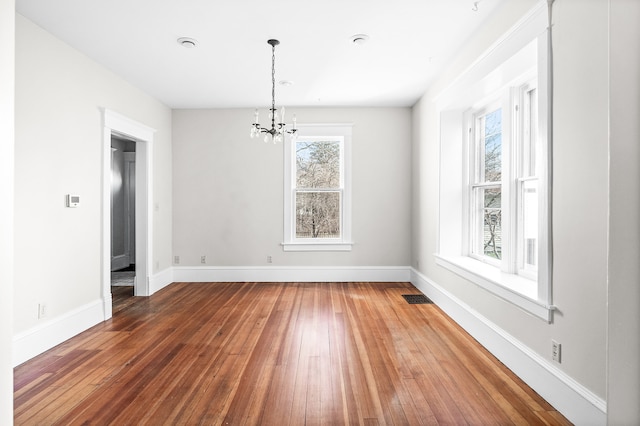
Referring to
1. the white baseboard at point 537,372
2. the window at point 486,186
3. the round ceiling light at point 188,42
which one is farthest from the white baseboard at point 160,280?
the window at point 486,186

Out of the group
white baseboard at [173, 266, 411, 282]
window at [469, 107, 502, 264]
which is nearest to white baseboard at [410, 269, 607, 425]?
window at [469, 107, 502, 264]

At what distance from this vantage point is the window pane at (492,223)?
3.74m

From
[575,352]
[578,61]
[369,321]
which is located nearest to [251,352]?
[369,321]

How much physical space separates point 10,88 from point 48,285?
2226mm

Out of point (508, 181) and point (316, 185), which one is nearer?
point (508, 181)

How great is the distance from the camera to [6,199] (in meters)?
1.57

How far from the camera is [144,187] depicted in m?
5.04

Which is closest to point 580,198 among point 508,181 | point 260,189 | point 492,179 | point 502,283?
point 502,283

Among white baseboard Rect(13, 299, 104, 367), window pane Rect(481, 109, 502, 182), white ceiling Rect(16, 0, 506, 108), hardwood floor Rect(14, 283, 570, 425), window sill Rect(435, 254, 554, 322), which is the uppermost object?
white ceiling Rect(16, 0, 506, 108)

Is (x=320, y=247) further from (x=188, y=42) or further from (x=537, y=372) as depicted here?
(x=537, y=372)

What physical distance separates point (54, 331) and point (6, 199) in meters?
2.21

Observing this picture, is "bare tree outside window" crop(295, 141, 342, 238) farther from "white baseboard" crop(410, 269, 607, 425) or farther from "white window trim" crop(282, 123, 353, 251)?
"white baseboard" crop(410, 269, 607, 425)

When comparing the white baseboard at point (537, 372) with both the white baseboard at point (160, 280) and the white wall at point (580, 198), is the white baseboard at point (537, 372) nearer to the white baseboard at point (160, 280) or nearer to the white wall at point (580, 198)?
the white wall at point (580, 198)

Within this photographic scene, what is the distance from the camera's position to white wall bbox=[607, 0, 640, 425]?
2.82ft
